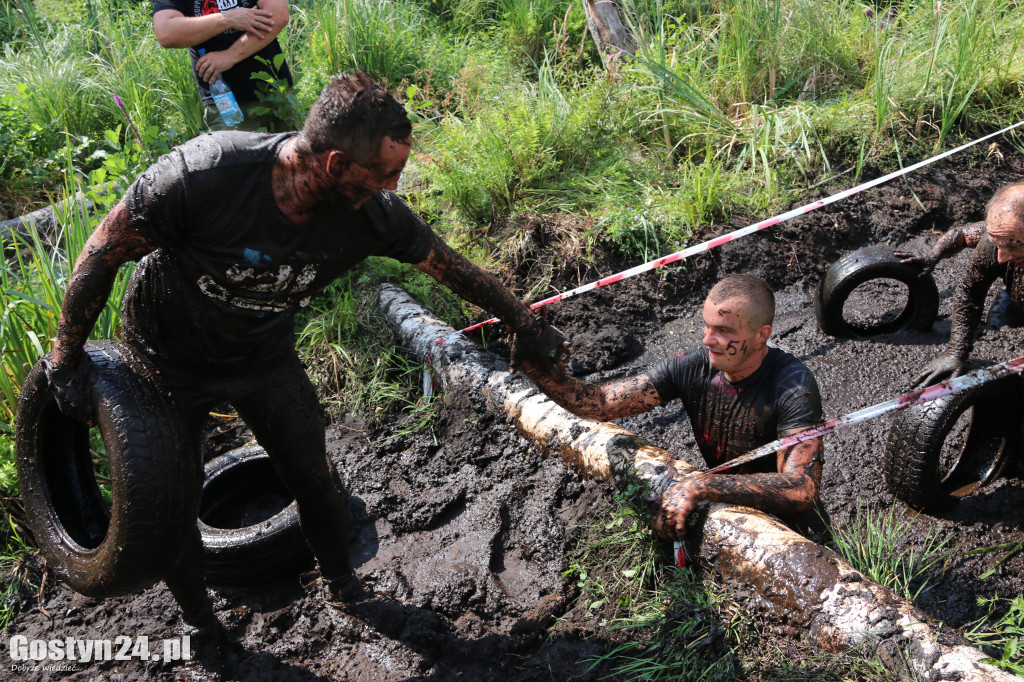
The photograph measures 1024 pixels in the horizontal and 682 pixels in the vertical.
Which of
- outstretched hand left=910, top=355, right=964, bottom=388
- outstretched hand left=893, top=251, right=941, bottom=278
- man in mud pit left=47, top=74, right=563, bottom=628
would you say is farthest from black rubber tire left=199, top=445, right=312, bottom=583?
outstretched hand left=893, top=251, right=941, bottom=278

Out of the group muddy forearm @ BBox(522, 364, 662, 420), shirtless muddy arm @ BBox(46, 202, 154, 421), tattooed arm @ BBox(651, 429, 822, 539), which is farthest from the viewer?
muddy forearm @ BBox(522, 364, 662, 420)

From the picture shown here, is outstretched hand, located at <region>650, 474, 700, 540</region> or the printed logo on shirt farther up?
the printed logo on shirt

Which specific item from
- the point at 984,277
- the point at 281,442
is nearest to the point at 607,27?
the point at 984,277

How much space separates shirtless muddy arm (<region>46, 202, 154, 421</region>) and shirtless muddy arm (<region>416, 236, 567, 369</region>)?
1.07m

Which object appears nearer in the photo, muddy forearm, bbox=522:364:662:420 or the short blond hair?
the short blond hair

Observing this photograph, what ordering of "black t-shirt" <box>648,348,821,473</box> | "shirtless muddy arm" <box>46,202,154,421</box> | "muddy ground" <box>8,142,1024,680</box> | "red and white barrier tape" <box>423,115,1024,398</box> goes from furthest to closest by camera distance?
"red and white barrier tape" <box>423,115,1024,398</box> < "muddy ground" <box>8,142,1024,680</box> < "black t-shirt" <box>648,348,821,473</box> < "shirtless muddy arm" <box>46,202,154,421</box>

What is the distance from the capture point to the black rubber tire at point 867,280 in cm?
466

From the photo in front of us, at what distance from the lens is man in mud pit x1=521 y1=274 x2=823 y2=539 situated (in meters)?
2.86

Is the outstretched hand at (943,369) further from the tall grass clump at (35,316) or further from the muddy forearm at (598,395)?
the tall grass clump at (35,316)

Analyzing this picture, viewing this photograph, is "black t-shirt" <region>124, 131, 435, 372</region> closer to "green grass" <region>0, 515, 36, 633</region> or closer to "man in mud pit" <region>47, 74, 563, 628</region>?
"man in mud pit" <region>47, 74, 563, 628</region>

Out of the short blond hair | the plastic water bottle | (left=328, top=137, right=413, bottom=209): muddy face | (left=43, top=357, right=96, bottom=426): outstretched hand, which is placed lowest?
the short blond hair

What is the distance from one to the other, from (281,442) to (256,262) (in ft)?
2.72

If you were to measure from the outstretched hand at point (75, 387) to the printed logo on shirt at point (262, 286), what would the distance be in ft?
1.78

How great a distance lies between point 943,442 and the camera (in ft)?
11.4
